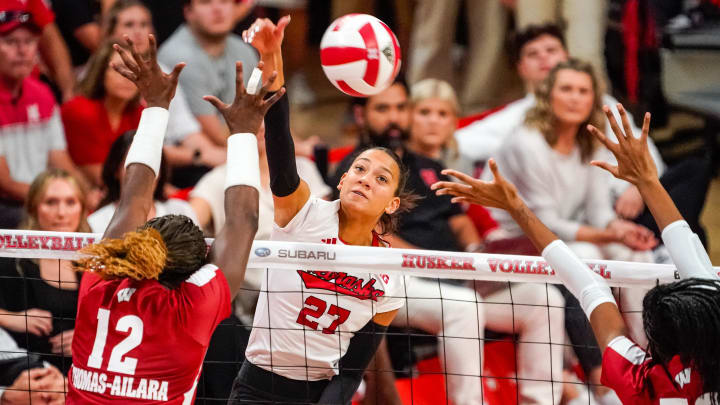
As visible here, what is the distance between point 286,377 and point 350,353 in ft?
0.91

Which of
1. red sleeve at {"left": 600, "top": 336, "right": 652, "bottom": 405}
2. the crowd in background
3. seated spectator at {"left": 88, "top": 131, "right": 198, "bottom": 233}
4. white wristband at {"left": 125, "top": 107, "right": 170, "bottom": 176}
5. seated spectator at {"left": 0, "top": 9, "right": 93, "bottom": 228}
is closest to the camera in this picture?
red sleeve at {"left": 600, "top": 336, "right": 652, "bottom": 405}

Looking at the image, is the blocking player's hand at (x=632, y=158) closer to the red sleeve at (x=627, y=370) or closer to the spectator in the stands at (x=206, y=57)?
the red sleeve at (x=627, y=370)

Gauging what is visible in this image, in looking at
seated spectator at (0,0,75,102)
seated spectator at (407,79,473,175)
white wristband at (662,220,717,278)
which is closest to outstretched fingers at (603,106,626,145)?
white wristband at (662,220,717,278)

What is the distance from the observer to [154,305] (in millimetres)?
3170

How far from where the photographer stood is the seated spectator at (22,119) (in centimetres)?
642

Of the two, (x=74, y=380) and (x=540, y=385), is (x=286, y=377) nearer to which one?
(x=74, y=380)

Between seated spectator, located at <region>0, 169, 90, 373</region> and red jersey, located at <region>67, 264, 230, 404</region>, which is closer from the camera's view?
red jersey, located at <region>67, 264, 230, 404</region>

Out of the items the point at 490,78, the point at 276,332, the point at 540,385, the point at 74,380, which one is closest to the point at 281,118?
the point at 276,332

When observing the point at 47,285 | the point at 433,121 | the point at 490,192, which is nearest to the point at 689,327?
the point at 490,192

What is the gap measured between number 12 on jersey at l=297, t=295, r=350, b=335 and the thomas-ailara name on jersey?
894 millimetres

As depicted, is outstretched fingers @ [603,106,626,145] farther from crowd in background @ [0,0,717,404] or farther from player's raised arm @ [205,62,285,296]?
crowd in background @ [0,0,717,404]

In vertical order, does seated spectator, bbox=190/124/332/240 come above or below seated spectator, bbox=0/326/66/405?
above

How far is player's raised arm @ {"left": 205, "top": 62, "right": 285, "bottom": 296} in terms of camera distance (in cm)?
336

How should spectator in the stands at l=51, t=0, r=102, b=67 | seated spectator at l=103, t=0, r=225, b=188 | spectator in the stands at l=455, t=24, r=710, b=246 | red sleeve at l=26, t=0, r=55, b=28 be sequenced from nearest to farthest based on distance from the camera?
spectator in the stands at l=455, t=24, r=710, b=246 < red sleeve at l=26, t=0, r=55, b=28 < seated spectator at l=103, t=0, r=225, b=188 < spectator in the stands at l=51, t=0, r=102, b=67
